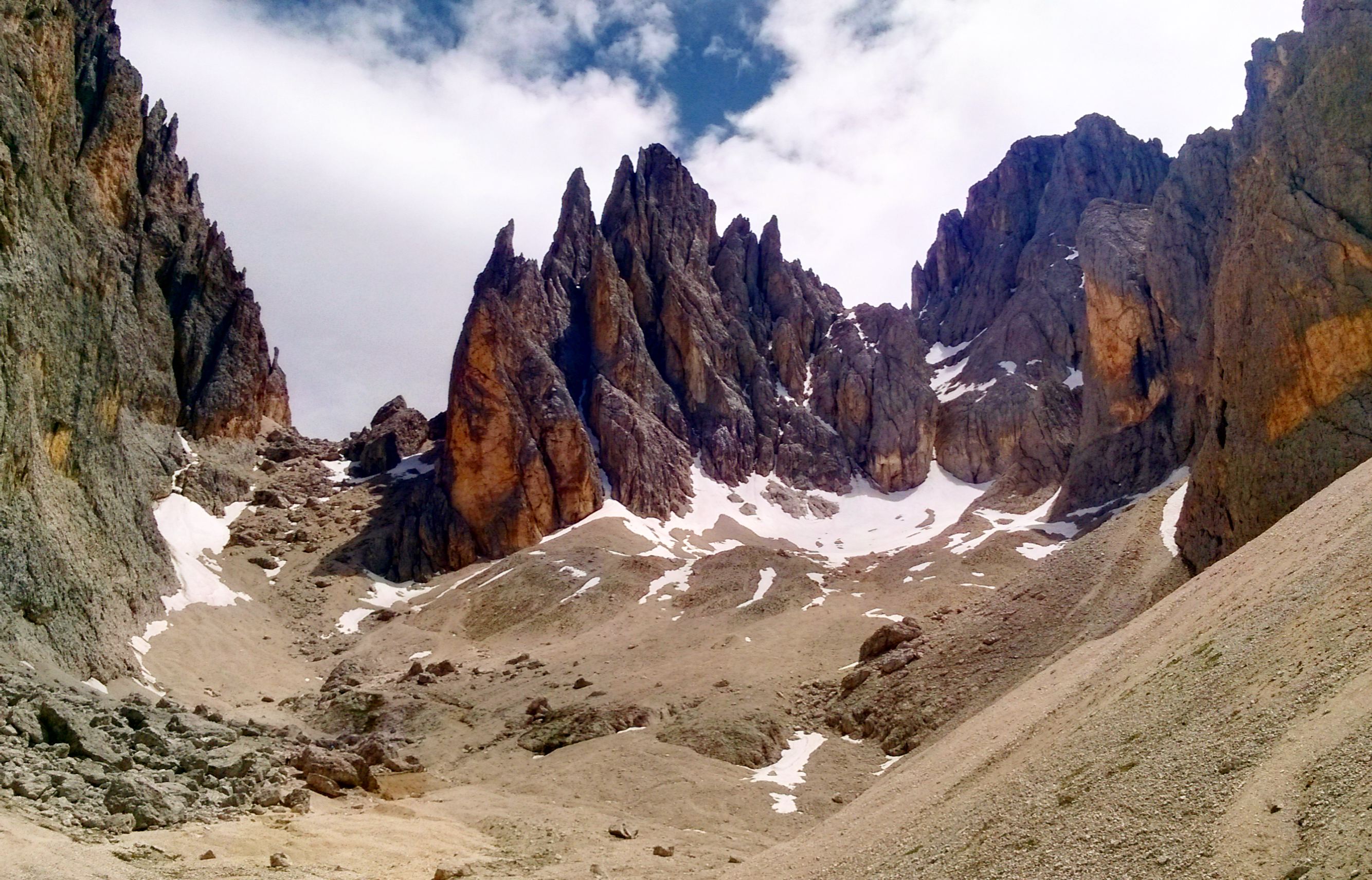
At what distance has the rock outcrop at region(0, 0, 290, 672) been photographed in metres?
35.9

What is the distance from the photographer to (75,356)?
42.4 meters

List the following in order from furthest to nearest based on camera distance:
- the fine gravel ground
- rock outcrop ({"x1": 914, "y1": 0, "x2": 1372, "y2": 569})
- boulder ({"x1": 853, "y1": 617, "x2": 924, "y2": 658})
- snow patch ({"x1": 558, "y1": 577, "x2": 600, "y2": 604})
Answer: snow patch ({"x1": 558, "y1": 577, "x2": 600, "y2": 604}), boulder ({"x1": 853, "y1": 617, "x2": 924, "y2": 658}), rock outcrop ({"x1": 914, "y1": 0, "x2": 1372, "y2": 569}), the fine gravel ground

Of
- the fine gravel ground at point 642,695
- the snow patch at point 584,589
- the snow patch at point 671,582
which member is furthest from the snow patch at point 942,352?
the snow patch at point 584,589

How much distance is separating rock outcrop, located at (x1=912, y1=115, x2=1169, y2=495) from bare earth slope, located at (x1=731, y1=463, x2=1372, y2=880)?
283 ft

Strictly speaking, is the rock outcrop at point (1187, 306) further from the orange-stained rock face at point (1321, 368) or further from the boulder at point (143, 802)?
the boulder at point (143, 802)

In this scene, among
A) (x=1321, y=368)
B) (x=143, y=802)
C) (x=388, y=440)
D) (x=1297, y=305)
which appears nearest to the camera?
(x=143, y=802)

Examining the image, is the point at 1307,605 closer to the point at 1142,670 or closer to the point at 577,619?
the point at 1142,670

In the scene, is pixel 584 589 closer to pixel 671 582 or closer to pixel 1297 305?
pixel 671 582

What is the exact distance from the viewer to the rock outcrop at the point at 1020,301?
120 meters

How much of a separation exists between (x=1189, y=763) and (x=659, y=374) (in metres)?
105

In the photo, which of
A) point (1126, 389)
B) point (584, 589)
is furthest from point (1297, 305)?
point (584, 589)

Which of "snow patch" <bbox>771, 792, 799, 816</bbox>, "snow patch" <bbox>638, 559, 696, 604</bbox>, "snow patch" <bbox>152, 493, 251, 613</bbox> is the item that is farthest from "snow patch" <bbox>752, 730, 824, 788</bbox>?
"snow patch" <bbox>152, 493, 251, 613</bbox>

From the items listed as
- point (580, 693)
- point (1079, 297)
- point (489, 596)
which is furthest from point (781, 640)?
point (1079, 297)

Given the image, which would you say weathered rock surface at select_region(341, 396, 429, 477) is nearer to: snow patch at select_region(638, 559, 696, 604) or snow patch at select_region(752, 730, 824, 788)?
snow patch at select_region(638, 559, 696, 604)
